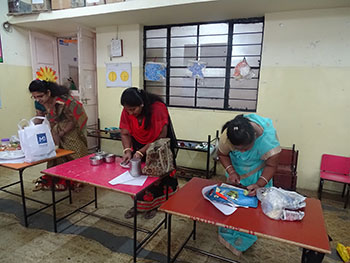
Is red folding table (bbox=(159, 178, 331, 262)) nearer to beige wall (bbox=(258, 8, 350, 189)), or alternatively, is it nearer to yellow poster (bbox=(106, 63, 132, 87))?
beige wall (bbox=(258, 8, 350, 189))

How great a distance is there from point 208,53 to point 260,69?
2.91 ft

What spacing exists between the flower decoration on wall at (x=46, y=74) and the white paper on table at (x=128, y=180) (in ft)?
12.2

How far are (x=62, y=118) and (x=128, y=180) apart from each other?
158 cm

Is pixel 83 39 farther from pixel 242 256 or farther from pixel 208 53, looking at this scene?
pixel 242 256

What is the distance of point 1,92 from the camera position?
3961 mm

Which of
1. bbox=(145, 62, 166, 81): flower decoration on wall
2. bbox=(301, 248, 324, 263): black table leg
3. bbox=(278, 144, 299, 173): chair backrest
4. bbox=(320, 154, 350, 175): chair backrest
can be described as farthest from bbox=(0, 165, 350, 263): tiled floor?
bbox=(145, 62, 166, 81): flower decoration on wall

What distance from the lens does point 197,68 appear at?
3.69 m

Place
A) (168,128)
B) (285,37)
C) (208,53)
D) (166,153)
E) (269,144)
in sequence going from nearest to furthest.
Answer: (269,144), (166,153), (168,128), (285,37), (208,53)

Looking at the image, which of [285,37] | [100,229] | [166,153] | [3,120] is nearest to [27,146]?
[100,229]

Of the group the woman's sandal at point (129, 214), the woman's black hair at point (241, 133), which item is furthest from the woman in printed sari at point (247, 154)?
the woman's sandal at point (129, 214)

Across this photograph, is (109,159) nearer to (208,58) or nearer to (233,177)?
(233,177)

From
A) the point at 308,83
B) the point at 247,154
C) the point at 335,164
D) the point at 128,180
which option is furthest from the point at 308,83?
the point at 128,180

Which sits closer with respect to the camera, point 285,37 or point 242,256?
point 242,256

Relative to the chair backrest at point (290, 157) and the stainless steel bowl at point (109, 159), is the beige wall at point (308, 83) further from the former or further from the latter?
the stainless steel bowl at point (109, 159)
